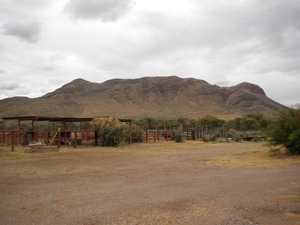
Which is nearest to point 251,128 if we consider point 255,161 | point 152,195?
point 255,161

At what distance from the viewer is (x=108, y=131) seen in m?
31.3

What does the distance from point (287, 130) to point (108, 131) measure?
18.0m

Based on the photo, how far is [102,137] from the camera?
3181cm

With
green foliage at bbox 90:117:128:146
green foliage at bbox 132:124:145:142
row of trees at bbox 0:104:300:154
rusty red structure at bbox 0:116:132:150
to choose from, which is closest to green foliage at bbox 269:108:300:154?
row of trees at bbox 0:104:300:154

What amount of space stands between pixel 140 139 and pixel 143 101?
8886 cm

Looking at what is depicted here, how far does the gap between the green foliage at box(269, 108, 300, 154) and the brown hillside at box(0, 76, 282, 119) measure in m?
78.4

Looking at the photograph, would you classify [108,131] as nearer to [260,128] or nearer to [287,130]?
[287,130]

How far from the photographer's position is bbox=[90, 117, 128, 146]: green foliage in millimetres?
31369

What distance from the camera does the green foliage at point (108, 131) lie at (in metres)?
31.4

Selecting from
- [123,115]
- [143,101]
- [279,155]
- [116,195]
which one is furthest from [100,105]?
[116,195]

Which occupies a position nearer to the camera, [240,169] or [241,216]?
[241,216]

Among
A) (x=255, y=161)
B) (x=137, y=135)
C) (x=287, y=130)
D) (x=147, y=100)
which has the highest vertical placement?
(x=147, y=100)

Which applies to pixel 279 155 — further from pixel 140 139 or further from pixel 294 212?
→ pixel 140 139

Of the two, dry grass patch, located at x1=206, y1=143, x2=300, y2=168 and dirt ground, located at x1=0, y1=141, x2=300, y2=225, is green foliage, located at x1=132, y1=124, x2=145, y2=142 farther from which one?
dirt ground, located at x1=0, y1=141, x2=300, y2=225
